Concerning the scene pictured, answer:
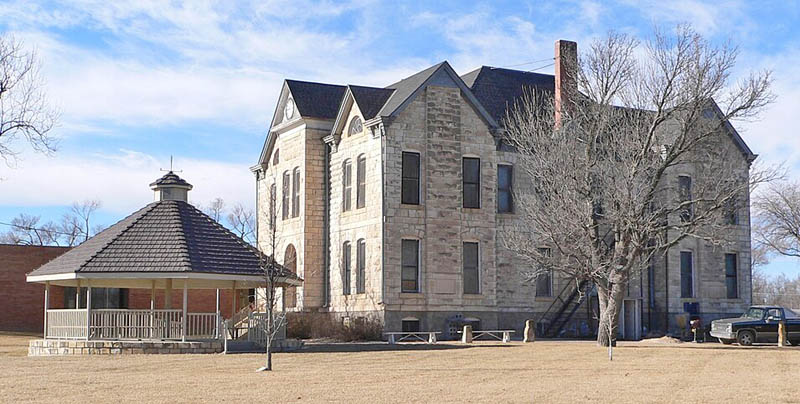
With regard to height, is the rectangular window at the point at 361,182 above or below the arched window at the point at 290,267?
above

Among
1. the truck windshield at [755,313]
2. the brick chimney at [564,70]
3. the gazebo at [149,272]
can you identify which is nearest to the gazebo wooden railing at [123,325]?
the gazebo at [149,272]

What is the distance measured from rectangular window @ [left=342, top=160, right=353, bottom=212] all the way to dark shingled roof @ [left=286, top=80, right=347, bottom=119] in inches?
109

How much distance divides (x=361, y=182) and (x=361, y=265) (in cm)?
345

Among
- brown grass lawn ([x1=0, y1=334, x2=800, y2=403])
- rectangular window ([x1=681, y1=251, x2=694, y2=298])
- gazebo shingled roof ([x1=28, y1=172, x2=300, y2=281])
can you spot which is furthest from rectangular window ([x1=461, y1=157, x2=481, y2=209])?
rectangular window ([x1=681, y1=251, x2=694, y2=298])

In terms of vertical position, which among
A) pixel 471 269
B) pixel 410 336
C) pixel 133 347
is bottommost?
pixel 410 336

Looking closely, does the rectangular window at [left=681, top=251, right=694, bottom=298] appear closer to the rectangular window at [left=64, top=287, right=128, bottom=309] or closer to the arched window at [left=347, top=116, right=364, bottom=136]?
the arched window at [left=347, top=116, right=364, bottom=136]

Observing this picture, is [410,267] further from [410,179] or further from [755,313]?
[755,313]

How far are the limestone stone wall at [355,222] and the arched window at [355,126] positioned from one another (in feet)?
0.40

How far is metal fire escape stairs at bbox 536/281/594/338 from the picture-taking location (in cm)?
4409

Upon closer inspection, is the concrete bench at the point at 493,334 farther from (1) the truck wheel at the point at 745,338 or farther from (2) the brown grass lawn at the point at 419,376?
(1) the truck wheel at the point at 745,338

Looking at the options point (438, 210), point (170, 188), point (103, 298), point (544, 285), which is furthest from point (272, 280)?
point (103, 298)

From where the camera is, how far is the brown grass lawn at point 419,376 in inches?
738

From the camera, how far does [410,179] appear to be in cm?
4166

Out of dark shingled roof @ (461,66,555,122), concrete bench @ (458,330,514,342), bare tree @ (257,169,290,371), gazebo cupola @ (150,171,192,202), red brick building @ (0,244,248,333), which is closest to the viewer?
bare tree @ (257,169,290,371)
